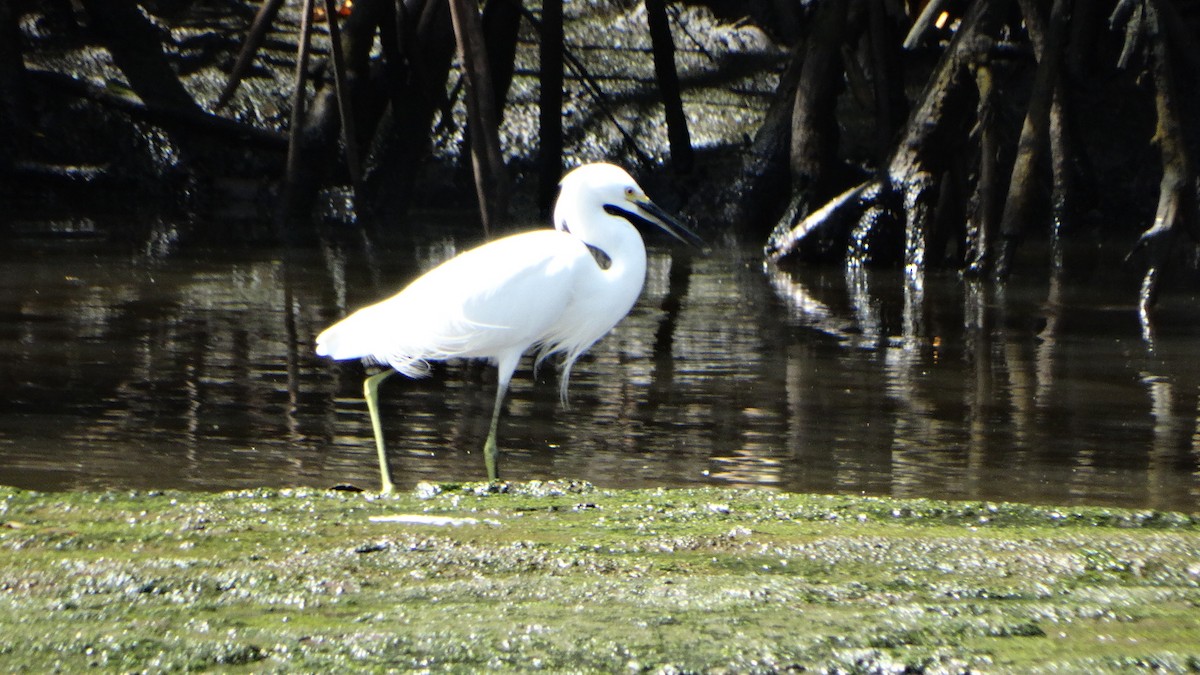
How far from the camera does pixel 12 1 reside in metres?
12.0

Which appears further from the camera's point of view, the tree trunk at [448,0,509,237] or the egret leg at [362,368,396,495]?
the tree trunk at [448,0,509,237]

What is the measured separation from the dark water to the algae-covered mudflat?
3.70ft

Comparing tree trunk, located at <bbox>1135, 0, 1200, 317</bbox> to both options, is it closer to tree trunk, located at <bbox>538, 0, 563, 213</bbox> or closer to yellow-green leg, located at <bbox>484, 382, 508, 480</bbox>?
yellow-green leg, located at <bbox>484, 382, 508, 480</bbox>

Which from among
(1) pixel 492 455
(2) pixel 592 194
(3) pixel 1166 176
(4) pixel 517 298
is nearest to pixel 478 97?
(2) pixel 592 194

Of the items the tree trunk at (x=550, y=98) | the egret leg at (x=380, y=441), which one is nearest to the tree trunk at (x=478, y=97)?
the egret leg at (x=380, y=441)

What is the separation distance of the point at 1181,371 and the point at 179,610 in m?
5.14

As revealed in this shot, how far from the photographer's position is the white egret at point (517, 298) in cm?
495

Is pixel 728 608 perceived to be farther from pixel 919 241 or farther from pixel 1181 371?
pixel 919 241

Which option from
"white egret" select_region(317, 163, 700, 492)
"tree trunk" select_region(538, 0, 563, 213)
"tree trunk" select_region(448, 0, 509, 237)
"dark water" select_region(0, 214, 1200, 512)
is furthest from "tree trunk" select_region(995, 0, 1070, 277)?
"white egret" select_region(317, 163, 700, 492)

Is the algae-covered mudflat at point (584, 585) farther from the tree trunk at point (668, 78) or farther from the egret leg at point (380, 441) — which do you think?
the tree trunk at point (668, 78)

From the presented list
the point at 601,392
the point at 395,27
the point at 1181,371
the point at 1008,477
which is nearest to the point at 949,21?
the point at 395,27

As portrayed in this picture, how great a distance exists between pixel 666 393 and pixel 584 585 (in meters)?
3.38

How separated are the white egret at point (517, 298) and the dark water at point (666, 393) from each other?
0.37 meters

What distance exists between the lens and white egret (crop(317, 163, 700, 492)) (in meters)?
4.95
